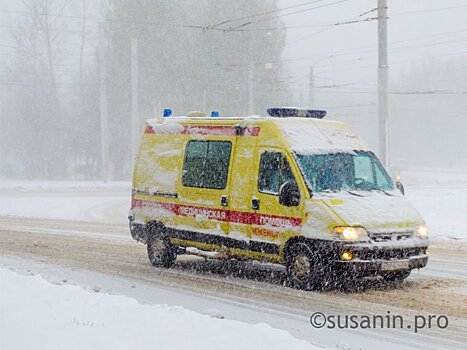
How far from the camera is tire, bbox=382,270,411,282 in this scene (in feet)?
36.8

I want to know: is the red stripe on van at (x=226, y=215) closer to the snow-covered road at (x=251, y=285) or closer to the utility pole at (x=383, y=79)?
the snow-covered road at (x=251, y=285)

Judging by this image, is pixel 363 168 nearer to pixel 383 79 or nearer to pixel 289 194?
pixel 289 194

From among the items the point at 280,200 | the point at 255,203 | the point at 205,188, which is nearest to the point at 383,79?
the point at 205,188

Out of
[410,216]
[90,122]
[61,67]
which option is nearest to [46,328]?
[410,216]

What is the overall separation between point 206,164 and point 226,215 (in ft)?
3.26

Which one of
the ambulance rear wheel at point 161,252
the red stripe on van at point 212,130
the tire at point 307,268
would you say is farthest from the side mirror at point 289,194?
the ambulance rear wheel at point 161,252

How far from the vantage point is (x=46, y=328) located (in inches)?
292

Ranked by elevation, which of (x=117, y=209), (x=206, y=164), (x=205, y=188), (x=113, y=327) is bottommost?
(x=117, y=209)

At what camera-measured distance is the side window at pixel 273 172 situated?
11.5 m

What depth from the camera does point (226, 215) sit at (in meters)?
12.2

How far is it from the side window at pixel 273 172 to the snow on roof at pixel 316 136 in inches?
11.1

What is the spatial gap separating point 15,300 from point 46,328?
169cm

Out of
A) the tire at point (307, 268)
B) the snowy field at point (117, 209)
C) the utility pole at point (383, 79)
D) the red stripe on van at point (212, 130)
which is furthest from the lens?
the utility pole at point (383, 79)

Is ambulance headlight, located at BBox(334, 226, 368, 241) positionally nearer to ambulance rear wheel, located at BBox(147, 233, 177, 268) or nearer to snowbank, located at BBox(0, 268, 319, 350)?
snowbank, located at BBox(0, 268, 319, 350)
